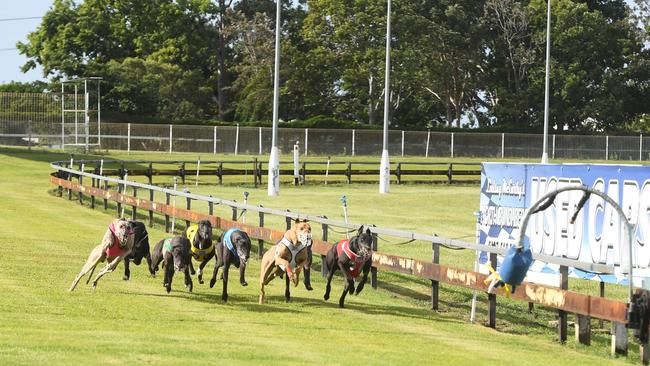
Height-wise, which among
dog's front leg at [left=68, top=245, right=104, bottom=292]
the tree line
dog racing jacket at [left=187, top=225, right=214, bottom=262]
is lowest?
dog's front leg at [left=68, top=245, right=104, bottom=292]

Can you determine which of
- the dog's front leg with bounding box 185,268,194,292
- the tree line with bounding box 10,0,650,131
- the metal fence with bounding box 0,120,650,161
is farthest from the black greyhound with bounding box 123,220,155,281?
the tree line with bounding box 10,0,650,131

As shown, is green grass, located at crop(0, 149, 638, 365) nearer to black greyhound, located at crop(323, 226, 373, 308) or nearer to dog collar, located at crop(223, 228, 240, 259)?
black greyhound, located at crop(323, 226, 373, 308)

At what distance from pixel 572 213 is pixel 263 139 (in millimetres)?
57275

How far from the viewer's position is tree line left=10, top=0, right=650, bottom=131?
80.2m

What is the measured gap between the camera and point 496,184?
57.3 feet

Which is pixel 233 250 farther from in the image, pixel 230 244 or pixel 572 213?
pixel 572 213

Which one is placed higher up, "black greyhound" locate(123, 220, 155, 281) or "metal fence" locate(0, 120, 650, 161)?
"metal fence" locate(0, 120, 650, 161)

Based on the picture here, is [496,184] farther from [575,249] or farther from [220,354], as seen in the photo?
[220,354]

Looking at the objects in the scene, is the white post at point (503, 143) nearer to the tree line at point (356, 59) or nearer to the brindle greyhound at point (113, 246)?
the tree line at point (356, 59)

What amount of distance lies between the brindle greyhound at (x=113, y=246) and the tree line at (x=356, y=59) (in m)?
62.4

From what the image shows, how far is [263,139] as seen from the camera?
72.2 m

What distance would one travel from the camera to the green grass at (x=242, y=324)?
10656 millimetres

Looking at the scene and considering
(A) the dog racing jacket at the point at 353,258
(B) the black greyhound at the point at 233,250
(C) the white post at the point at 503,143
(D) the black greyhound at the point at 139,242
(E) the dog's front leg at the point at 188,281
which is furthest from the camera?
(C) the white post at the point at 503,143

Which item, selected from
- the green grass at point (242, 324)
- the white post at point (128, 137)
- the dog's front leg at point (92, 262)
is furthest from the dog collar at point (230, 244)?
the white post at point (128, 137)
